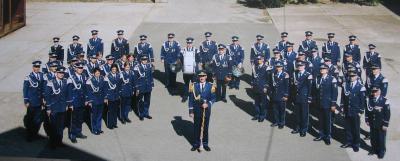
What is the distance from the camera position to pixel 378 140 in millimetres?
10867

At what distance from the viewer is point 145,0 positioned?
99.5 feet

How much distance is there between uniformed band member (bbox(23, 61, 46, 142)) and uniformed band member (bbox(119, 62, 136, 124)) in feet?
6.37

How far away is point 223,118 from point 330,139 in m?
2.86

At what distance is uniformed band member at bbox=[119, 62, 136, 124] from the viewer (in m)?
12.4

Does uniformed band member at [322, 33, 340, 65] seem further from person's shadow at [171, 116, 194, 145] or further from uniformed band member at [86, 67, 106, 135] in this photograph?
uniformed band member at [86, 67, 106, 135]

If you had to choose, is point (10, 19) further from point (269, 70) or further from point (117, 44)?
point (269, 70)

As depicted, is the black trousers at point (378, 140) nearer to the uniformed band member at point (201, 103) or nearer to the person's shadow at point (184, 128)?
the uniformed band member at point (201, 103)

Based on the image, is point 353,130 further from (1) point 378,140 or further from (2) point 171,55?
(2) point 171,55

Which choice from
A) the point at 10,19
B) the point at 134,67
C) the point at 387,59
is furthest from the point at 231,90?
the point at 10,19

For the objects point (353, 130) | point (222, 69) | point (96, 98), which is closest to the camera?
point (353, 130)

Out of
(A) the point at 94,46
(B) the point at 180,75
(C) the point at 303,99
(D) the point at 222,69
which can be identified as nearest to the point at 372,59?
(C) the point at 303,99

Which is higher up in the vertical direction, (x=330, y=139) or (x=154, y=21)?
(x=154, y=21)

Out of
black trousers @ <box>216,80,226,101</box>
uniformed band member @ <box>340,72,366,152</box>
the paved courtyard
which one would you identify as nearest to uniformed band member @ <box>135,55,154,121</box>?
the paved courtyard

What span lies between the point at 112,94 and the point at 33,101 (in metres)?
1.84
